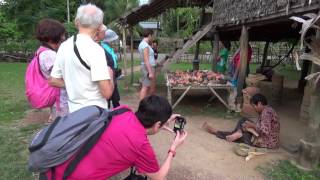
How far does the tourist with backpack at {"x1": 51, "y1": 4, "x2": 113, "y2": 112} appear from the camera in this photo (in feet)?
8.46

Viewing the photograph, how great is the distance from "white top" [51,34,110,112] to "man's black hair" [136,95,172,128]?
0.51 metres

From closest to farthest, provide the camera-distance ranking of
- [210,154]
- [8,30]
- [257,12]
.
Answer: [210,154], [257,12], [8,30]

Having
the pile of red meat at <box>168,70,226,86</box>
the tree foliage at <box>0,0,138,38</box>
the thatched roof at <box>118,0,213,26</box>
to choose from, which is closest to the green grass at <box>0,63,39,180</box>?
the pile of red meat at <box>168,70,226,86</box>

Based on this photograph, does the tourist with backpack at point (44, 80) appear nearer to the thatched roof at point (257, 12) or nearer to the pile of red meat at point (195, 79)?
the thatched roof at point (257, 12)

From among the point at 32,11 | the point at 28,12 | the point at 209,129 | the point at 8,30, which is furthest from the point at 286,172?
the point at 32,11

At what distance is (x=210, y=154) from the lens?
511 centimetres

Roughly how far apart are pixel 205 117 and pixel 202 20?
5.32 m

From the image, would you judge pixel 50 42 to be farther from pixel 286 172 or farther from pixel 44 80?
pixel 286 172

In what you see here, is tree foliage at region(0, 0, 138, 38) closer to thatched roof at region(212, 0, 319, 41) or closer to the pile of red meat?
thatched roof at region(212, 0, 319, 41)

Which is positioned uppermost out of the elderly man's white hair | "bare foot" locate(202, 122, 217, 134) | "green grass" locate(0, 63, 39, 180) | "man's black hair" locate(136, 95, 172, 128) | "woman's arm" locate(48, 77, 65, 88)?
the elderly man's white hair

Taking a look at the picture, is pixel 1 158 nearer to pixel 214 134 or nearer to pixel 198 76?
pixel 214 134

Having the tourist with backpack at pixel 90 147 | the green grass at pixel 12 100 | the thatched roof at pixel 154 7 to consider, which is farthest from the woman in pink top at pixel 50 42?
the thatched roof at pixel 154 7

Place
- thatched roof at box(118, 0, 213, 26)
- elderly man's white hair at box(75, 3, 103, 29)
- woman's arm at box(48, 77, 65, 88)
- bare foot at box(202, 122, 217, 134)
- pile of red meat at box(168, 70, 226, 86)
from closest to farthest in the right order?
1. elderly man's white hair at box(75, 3, 103, 29)
2. woman's arm at box(48, 77, 65, 88)
3. bare foot at box(202, 122, 217, 134)
4. pile of red meat at box(168, 70, 226, 86)
5. thatched roof at box(118, 0, 213, 26)

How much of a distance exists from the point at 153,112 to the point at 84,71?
28.7 inches
